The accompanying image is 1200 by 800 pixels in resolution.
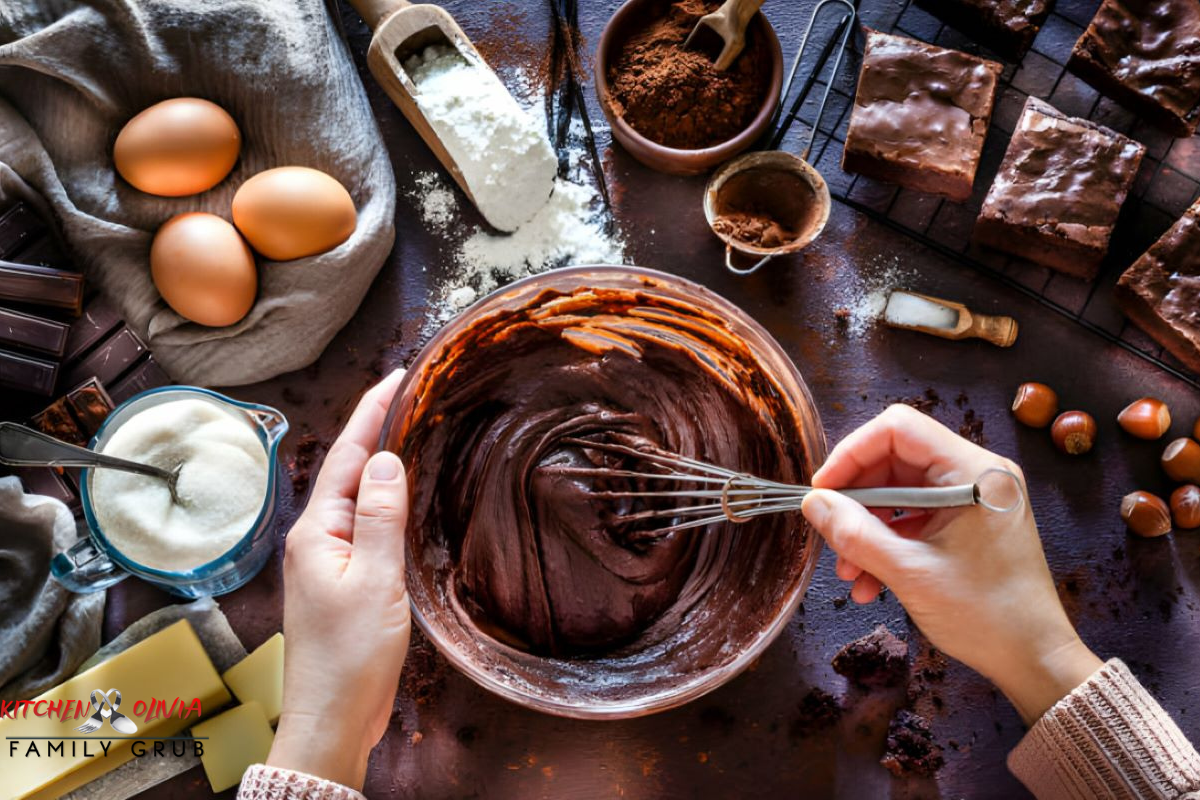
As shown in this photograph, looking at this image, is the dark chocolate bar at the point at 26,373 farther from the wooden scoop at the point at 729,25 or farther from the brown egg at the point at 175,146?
the wooden scoop at the point at 729,25

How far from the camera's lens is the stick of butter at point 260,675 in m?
1.83

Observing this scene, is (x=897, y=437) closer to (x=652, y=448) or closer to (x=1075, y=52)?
(x=652, y=448)

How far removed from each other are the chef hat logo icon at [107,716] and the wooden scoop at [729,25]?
163 cm

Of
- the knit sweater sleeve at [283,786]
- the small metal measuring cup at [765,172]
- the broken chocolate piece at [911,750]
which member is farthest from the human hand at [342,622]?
the broken chocolate piece at [911,750]

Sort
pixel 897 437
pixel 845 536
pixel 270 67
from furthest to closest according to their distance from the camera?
1. pixel 270 67
2. pixel 897 437
3. pixel 845 536

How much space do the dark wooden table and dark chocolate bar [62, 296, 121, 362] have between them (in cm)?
27

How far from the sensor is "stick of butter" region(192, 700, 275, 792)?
179 centimetres

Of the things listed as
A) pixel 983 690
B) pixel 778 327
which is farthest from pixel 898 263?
pixel 983 690

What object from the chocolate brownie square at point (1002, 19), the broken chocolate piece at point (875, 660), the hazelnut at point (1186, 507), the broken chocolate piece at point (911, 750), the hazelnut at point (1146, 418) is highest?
the chocolate brownie square at point (1002, 19)

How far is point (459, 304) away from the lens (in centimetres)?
198

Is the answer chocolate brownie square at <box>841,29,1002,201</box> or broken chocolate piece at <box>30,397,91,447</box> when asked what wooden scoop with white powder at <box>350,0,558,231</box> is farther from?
broken chocolate piece at <box>30,397,91,447</box>

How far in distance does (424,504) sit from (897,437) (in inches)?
32.1

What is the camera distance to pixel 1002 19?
1.97 m

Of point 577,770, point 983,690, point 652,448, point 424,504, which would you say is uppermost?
point 652,448
